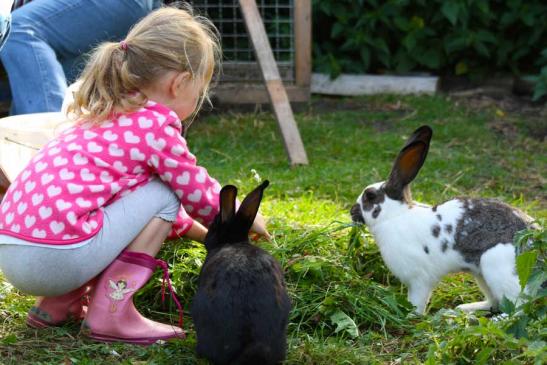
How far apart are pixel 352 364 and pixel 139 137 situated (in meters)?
0.94

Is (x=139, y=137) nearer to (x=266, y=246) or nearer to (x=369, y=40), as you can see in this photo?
(x=266, y=246)

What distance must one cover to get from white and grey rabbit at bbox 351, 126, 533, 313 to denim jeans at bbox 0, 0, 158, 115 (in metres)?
1.83

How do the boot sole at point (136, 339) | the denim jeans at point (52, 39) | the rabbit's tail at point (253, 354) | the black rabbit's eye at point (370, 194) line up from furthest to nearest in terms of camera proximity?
the denim jeans at point (52, 39)
the black rabbit's eye at point (370, 194)
the boot sole at point (136, 339)
the rabbit's tail at point (253, 354)

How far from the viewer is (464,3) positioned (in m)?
6.45

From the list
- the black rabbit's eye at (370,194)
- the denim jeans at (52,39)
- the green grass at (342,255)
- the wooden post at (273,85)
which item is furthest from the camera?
the wooden post at (273,85)

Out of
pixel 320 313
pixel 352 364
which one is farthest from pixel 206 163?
pixel 352 364

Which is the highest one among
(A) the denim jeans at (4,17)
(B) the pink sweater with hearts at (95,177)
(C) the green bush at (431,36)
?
(A) the denim jeans at (4,17)

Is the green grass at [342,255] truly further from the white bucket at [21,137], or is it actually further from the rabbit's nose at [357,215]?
the white bucket at [21,137]

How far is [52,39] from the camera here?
14.1 feet

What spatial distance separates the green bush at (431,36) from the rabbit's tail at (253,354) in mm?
4593

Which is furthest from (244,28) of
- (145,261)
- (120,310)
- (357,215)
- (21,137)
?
(120,310)

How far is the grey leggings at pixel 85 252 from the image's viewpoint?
254cm

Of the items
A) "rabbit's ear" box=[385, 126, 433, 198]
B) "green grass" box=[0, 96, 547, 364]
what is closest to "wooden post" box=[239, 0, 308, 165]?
"green grass" box=[0, 96, 547, 364]

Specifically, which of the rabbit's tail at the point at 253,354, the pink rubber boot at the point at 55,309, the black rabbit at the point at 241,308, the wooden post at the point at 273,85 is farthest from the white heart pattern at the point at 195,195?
the wooden post at the point at 273,85
